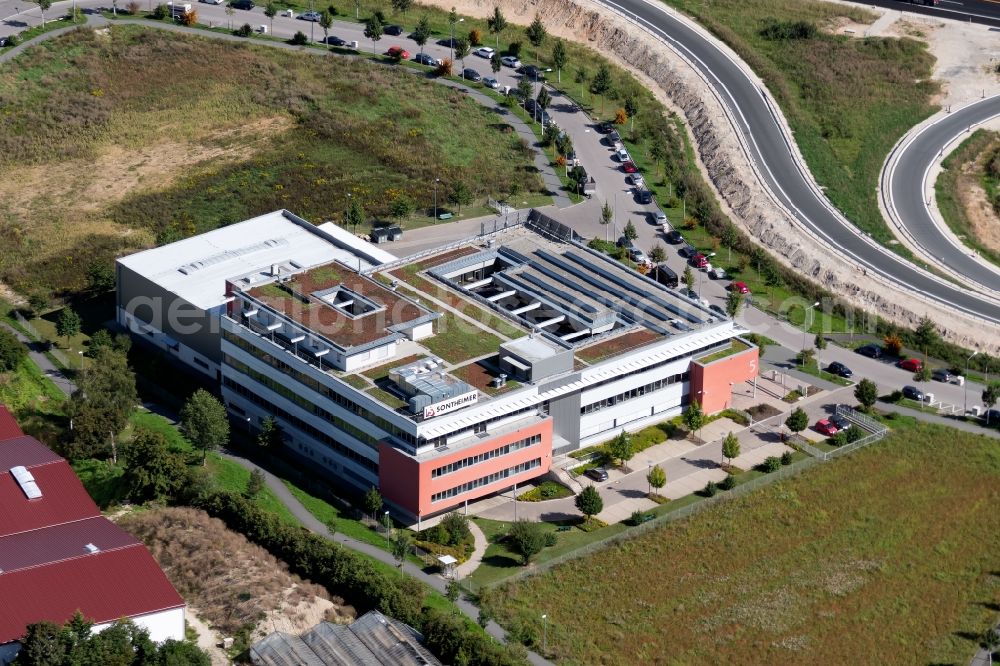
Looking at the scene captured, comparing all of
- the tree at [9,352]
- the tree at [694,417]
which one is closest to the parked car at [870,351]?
the tree at [694,417]

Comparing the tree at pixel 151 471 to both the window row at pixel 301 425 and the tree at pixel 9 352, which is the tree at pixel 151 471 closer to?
the window row at pixel 301 425

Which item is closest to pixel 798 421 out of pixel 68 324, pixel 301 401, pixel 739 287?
pixel 739 287

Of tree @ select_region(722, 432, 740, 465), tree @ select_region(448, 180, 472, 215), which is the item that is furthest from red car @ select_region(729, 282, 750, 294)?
tree @ select_region(722, 432, 740, 465)

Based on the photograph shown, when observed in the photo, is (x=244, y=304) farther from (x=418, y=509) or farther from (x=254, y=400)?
(x=418, y=509)

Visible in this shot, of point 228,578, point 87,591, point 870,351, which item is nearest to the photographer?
point 87,591

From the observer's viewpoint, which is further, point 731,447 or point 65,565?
point 731,447

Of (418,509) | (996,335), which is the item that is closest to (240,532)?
(418,509)

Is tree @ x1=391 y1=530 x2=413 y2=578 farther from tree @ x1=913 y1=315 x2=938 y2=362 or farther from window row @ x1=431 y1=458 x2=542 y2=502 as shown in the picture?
tree @ x1=913 y1=315 x2=938 y2=362

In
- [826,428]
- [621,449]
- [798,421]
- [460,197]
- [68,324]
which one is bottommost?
[826,428]

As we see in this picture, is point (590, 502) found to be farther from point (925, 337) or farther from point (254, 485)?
point (925, 337)
